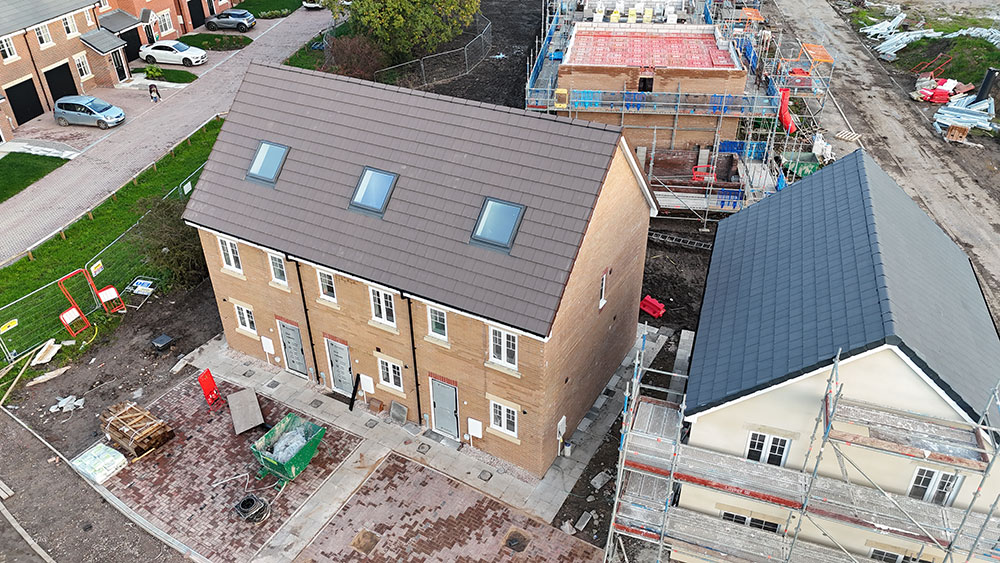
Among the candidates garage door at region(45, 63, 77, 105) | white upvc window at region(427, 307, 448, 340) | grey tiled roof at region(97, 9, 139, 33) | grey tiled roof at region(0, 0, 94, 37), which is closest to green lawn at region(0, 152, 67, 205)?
garage door at region(45, 63, 77, 105)

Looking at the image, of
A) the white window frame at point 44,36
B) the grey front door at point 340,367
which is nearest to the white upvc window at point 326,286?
the grey front door at point 340,367

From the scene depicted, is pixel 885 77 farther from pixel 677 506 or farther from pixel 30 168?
pixel 30 168

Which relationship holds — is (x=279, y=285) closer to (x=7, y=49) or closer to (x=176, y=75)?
(x=7, y=49)

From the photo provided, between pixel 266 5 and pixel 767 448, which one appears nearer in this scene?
pixel 767 448

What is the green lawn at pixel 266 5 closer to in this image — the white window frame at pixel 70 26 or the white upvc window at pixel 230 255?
the white window frame at pixel 70 26

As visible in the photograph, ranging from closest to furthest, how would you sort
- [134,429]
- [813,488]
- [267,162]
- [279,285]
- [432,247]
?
[813,488] < [432,247] < [134,429] < [267,162] < [279,285]

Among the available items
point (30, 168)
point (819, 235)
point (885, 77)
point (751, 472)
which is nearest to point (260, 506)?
point (751, 472)

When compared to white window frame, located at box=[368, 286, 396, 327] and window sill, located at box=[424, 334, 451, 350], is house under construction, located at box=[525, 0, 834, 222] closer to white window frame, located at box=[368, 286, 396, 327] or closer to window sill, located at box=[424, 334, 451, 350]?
white window frame, located at box=[368, 286, 396, 327]

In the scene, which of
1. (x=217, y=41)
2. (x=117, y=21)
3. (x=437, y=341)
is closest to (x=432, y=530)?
(x=437, y=341)
